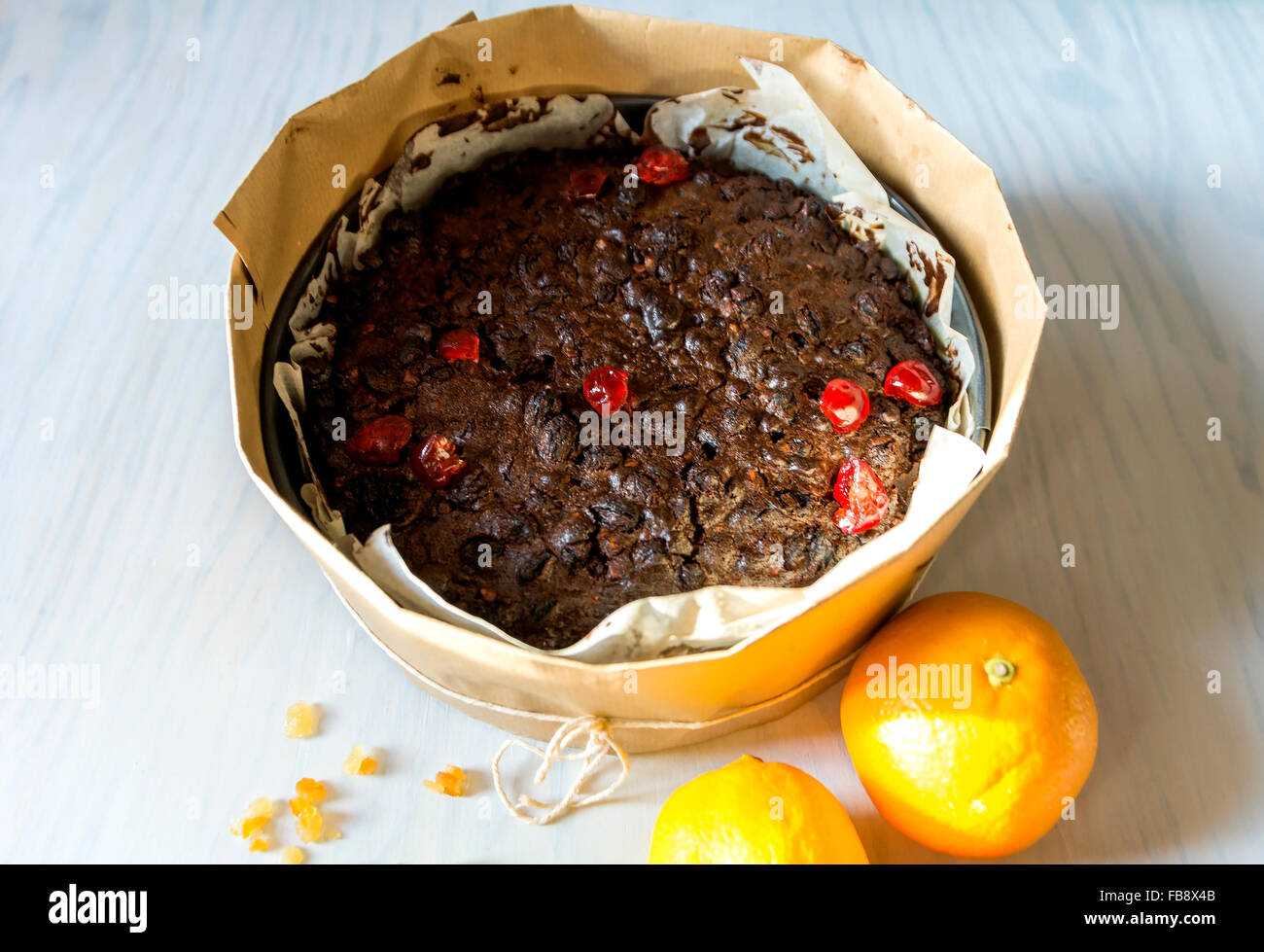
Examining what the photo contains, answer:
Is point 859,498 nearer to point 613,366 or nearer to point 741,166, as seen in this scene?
point 613,366

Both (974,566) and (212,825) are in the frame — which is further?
(974,566)

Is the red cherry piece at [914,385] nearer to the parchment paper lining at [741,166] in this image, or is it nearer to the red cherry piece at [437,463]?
the parchment paper lining at [741,166]

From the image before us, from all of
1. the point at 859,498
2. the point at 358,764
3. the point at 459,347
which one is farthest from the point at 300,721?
the point at 859,498

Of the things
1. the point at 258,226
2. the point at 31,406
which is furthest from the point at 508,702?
the point at 31,406

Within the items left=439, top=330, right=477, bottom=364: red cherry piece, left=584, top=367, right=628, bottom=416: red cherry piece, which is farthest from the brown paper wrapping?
left=584, top=367, right=628, bottom=416: red cherry piece

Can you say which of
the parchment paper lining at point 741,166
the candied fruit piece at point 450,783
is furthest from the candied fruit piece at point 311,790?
the parchment paper lining at point 741,166

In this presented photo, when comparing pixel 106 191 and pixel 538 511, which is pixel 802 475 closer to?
pixel 538 511
